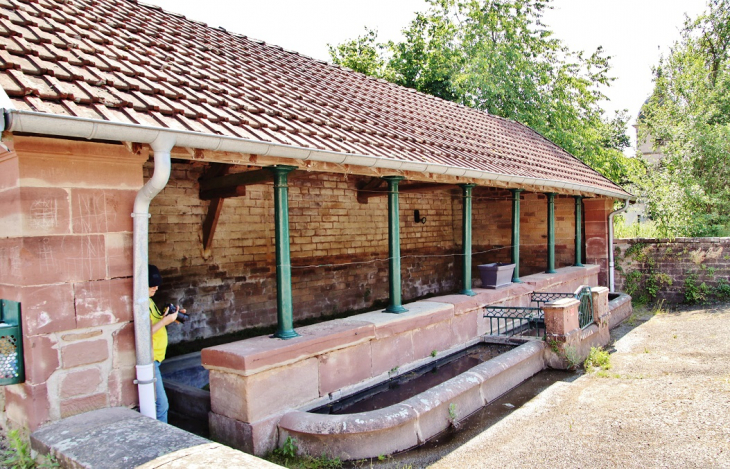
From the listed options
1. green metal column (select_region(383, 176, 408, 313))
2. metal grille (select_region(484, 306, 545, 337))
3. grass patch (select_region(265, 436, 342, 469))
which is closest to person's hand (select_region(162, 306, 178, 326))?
grass patch (select_region(265, 436, 342, 469))

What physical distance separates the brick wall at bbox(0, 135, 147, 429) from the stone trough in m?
0.84

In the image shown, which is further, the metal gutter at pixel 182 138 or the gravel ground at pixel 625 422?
the gravel ground at pixel 625 422

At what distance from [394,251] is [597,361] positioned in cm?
314

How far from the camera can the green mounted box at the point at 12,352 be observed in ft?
9.87

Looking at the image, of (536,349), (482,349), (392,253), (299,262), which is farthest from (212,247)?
(536,349)

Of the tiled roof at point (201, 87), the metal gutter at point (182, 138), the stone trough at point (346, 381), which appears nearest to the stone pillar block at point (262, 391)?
the stone trough at point (346, 381)

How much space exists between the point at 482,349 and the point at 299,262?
3.33 m

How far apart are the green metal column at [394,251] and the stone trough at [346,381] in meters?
0.21

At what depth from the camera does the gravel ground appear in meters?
3.75

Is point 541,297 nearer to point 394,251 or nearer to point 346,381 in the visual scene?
point 394,251

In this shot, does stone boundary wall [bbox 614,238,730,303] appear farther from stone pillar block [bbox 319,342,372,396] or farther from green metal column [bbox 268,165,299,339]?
green metal column [bbox 268,165,299,339]

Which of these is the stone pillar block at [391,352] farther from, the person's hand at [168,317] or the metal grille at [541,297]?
the metal grille at [541,297]

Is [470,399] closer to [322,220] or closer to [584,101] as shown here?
[322,220]

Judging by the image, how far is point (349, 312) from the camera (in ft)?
30.1
